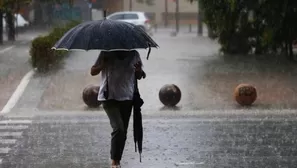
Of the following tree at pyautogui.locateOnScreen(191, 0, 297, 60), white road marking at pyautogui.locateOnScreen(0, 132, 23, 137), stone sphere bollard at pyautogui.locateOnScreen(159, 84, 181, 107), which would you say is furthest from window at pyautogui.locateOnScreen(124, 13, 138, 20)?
white road marking at pyautogui.locateOnScreen(0, 132, 23, 137)

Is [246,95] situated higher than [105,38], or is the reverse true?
[105,38]

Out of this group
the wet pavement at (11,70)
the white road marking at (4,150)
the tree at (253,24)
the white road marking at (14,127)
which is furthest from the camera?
the tree at (253,24)

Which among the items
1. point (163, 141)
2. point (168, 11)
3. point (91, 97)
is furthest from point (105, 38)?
point (168, 11)

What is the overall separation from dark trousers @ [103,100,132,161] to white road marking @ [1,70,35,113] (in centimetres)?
669

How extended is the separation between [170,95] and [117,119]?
256 inches

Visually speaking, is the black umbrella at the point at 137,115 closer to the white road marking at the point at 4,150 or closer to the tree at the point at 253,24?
the white road marking at the point at 4,150

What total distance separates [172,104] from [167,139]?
396 cm

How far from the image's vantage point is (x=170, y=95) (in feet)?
46.1

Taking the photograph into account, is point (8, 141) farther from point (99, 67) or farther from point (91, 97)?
point (91, 97)

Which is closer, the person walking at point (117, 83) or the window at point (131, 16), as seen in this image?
the person walking at point (117, 83)

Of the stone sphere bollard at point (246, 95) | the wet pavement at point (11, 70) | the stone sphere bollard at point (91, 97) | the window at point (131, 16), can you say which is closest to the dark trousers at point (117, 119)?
the stone sphere bollard at point (91, 97)

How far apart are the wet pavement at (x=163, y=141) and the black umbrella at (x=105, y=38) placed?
176 cm

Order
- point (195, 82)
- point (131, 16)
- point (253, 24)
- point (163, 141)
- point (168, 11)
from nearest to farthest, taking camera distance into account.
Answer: point (163, 141) < point (195, 82) < point (253, 24) < point (131, 16) < point (168, 11)

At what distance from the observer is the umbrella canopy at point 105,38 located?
24.1 feet
